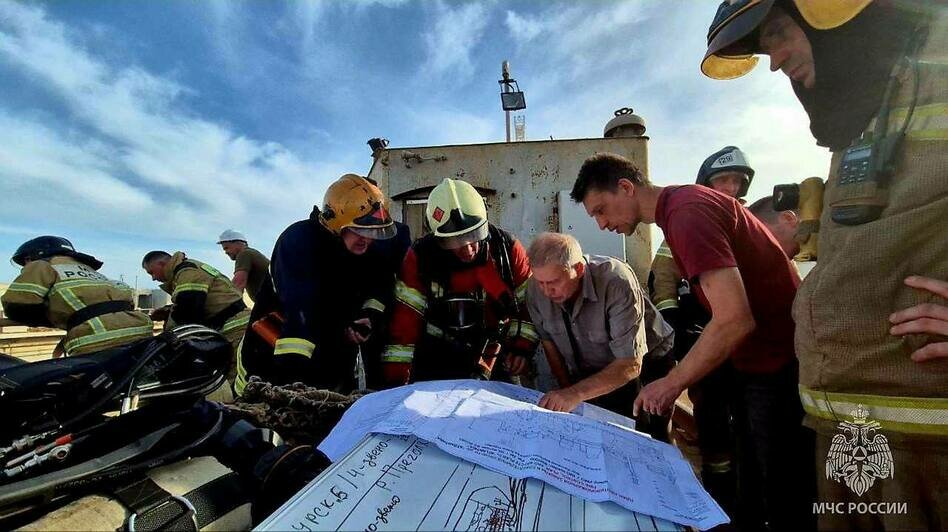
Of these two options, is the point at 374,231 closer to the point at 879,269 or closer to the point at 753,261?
the point at 753,261

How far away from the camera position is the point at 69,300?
10.6 ft

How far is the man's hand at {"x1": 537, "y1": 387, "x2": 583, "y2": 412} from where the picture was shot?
153 centimetres

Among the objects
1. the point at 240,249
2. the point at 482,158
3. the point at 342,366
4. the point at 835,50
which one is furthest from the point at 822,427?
the point at 240,249

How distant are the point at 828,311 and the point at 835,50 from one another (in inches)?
23.2

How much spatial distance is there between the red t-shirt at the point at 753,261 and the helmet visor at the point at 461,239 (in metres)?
0.89

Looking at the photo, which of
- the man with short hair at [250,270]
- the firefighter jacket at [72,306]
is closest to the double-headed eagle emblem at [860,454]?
the firefighter jacket at [72,306]

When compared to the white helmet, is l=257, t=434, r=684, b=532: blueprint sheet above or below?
below

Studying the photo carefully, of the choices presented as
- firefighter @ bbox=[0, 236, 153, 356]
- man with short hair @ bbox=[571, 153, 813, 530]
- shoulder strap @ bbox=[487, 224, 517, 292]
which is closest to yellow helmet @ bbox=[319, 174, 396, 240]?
shoulder strap @ bbox=[487, 224, 517, 292]

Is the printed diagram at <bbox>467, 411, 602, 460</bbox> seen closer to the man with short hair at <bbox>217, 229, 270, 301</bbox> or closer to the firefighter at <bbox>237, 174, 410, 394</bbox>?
the firefighter at <bbox>237, 174, 410, 394</bbox>

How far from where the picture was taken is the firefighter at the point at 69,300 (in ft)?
10.5

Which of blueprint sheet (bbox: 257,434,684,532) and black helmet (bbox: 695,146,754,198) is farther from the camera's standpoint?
black helmet (bbox: 695,146,754,198)

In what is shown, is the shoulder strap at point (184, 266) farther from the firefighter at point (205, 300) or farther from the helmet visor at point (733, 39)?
the helmet visor at point (733, 39)

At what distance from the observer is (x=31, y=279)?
10.5ft

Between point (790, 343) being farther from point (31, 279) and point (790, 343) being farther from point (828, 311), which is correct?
point (31, 279)
